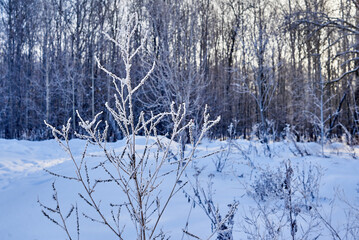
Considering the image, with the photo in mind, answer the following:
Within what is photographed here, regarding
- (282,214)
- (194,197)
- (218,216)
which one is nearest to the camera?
(218,216)

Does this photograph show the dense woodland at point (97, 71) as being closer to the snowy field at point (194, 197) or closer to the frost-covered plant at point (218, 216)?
the snowy field at point (194, 197)

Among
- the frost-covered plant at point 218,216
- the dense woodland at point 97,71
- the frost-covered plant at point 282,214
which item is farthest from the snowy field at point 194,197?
the dense woodland at point 97,71

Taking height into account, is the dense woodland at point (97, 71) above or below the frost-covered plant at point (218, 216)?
above

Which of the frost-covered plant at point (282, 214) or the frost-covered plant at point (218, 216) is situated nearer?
the frost-covered plant at point (218, 216)

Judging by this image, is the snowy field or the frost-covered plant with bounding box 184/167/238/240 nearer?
the frost-covered plant with bounding box 184/167/238/240

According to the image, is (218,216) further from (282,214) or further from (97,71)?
(97,71)

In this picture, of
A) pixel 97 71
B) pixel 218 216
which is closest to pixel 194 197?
pixel 218 216

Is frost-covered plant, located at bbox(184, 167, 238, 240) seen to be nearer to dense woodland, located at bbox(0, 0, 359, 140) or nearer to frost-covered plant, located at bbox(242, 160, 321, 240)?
frost-covered plant, located at bbox(242, 160, 321, 240)

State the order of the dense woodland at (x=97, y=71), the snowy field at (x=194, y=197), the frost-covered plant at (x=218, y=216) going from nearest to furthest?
the frost-covered plant at (x=218, y=216)
the snowy field at (x=194, y=197)
the dense woodland at (x=97, y=71)

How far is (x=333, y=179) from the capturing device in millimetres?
4375

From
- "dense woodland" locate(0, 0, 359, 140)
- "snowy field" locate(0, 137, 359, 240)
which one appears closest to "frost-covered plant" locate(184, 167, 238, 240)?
"snowy field" locate(0, 137, 359, 240)

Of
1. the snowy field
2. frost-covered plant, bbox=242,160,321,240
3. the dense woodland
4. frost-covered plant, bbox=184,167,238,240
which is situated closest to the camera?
frost-covered plant, bbox=184,167,238,240

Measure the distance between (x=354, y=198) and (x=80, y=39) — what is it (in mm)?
14737

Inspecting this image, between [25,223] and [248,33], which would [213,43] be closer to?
[248,33]
